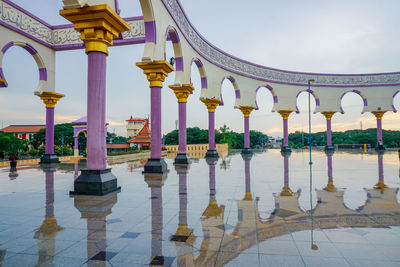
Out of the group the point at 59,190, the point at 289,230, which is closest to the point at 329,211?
the point at 289,230

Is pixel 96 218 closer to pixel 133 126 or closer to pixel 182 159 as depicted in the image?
pixel 182 159

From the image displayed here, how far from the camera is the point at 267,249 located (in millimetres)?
2996

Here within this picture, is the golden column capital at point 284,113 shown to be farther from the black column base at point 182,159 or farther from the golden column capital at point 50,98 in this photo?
the golden column capital at point 50,98

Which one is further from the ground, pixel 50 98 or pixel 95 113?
pixel 50 98

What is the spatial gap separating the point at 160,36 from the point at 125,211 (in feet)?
23.4

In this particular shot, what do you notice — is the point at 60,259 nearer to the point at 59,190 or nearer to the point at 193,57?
the point at 59,190

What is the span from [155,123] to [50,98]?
813 centimetres

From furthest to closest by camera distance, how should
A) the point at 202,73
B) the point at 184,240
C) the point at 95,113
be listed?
the point at 202,73, the point at 95,113, the point at 184,240

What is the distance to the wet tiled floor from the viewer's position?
281 centimetres

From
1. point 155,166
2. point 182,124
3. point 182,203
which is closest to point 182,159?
point 182,124

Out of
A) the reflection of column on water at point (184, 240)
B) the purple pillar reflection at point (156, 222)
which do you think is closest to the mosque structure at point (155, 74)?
the purple pillar reflection at point (156, 222)

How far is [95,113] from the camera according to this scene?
6.45 m

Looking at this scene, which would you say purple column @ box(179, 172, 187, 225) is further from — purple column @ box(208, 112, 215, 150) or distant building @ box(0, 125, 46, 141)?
distant building @ box(0, 125, 46, 141)

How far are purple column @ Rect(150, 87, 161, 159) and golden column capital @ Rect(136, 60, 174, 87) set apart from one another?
0.28m
